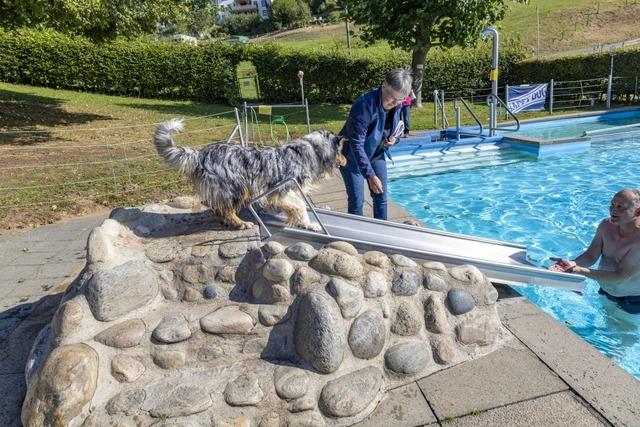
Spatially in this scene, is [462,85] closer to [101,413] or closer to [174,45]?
[174,45]

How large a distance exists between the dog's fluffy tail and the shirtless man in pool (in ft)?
12.2

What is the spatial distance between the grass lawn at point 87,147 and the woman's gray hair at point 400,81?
556 centimetres

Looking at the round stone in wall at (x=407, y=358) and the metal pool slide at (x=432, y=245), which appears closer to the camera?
the round stone in wall at (x=407, y=358)

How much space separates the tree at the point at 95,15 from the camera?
1117 cm

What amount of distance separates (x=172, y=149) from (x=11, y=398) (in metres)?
2.20

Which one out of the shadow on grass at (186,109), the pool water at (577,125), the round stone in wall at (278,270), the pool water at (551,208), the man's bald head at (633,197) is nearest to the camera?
the round stone in wall at (278,270)

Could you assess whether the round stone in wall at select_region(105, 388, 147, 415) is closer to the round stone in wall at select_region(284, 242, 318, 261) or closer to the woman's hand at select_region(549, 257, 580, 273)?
the round stone in wall at select_region(284, 242, 318, 261)

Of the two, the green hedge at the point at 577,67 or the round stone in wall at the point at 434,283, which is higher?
the green hedge at the point at 577,67

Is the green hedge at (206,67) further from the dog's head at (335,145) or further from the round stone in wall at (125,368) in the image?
the round stone in wall at (125,368)

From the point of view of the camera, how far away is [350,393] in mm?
3010

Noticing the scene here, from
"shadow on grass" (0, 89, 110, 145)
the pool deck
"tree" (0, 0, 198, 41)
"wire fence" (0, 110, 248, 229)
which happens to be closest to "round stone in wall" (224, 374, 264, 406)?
the pool deck

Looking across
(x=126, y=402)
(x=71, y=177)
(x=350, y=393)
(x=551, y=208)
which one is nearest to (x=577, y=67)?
(x=551, y=208)

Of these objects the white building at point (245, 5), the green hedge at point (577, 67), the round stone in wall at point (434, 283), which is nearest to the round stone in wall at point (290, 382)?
the round stone in wall at point (434, 283)

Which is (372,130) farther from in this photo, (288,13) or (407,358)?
(288,13)
